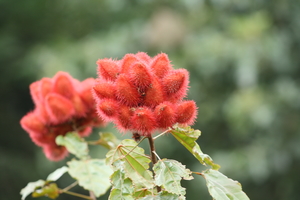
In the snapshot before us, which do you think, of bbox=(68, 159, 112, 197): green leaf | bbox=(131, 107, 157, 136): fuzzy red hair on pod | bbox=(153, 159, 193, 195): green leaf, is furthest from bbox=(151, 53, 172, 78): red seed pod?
bbox=(68, 159, 112, 197): green leaf

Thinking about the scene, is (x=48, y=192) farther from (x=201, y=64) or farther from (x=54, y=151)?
(x=201, y=64)

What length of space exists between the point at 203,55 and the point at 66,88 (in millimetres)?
5127

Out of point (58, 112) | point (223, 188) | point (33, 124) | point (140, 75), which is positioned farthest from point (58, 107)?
point (223, 188)

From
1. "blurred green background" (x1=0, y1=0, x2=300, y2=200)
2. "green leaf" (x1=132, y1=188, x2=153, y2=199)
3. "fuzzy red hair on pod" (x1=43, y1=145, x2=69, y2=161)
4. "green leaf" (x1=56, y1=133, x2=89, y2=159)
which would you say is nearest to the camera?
"green leaf" (x1=132, y1=188, x2=153, y2=199)

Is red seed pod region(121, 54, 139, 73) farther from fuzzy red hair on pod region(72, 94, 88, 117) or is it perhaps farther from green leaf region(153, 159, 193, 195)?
fuzzy red hair on pod region(72, 94, 88, 117)

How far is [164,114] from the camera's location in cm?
102

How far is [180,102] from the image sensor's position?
1118 mm

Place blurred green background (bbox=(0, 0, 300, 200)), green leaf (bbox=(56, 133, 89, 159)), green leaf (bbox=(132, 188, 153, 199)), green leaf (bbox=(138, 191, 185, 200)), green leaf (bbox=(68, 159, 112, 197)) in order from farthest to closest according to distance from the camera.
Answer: blurred green background (bbox=(0, 0, 300, 200)) → green leaf (bbox=(56, 133, 89, 159)) → green leaf (bbox=(68, 159, 112, 197)) → green leaf (bbox=(132, 188, 153, 199)) → green leaf (bbox=(138, 191, 185, 200))

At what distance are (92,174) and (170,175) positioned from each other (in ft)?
1.61

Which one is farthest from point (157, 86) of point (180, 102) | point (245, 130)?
point (245, 130)

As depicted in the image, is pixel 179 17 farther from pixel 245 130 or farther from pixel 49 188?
pixel 49 188

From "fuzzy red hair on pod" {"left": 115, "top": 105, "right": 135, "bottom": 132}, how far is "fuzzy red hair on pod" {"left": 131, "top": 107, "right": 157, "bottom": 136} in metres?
0.02

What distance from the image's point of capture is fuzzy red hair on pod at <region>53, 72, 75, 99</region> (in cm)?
159

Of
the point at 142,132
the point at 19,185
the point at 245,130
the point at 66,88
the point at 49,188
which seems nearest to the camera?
the point at 142,132
